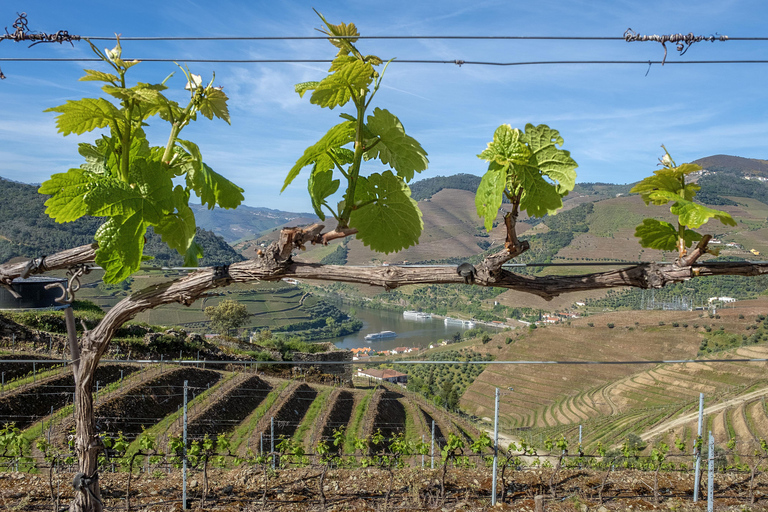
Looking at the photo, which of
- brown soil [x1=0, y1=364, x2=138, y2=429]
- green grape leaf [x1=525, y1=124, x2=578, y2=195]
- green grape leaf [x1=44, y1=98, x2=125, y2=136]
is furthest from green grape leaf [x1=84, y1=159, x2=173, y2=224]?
brown soil [x1=0, y1=364, x2=138, y2=429]

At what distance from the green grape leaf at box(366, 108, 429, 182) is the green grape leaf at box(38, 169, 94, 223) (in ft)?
2.17

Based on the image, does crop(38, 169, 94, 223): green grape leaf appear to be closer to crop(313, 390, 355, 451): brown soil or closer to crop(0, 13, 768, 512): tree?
crop(0, 13, 768, 512): tree

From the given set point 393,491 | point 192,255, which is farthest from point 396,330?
point 192,255

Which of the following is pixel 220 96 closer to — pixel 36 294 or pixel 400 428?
pixel 36 294

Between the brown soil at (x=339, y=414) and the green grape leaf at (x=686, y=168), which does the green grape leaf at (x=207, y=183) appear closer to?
the green grape leaf at (x=686, y=168)

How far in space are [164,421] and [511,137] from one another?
14.9 meters

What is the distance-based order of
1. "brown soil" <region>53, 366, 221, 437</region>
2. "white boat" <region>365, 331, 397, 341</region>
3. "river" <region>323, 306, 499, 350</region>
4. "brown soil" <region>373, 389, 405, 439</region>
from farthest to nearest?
1. "white boat" <region>365, 331, 397, 341</region>
2. "river" <region>323, 306, 499, 350</region>
3. "brown soil" <region>373, 389, 405, 439</region>
4. "brown soil" <region>53, 366, 221, 437</region>

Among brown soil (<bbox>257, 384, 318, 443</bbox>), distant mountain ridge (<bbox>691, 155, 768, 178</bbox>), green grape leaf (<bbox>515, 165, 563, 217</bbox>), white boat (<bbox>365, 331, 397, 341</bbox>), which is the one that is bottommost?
white boat (<bbox>365, 331, 397, 341</bbox>)

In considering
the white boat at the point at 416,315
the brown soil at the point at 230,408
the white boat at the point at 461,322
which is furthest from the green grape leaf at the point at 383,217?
the white boat at the point at 416,315

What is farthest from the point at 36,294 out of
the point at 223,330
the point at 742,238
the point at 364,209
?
the point at 742,238

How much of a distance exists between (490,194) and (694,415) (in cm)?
3711

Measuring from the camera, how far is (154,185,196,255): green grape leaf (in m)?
1.25

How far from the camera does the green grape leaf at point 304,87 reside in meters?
1.06

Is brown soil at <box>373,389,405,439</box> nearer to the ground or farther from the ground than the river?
farther from the ground
